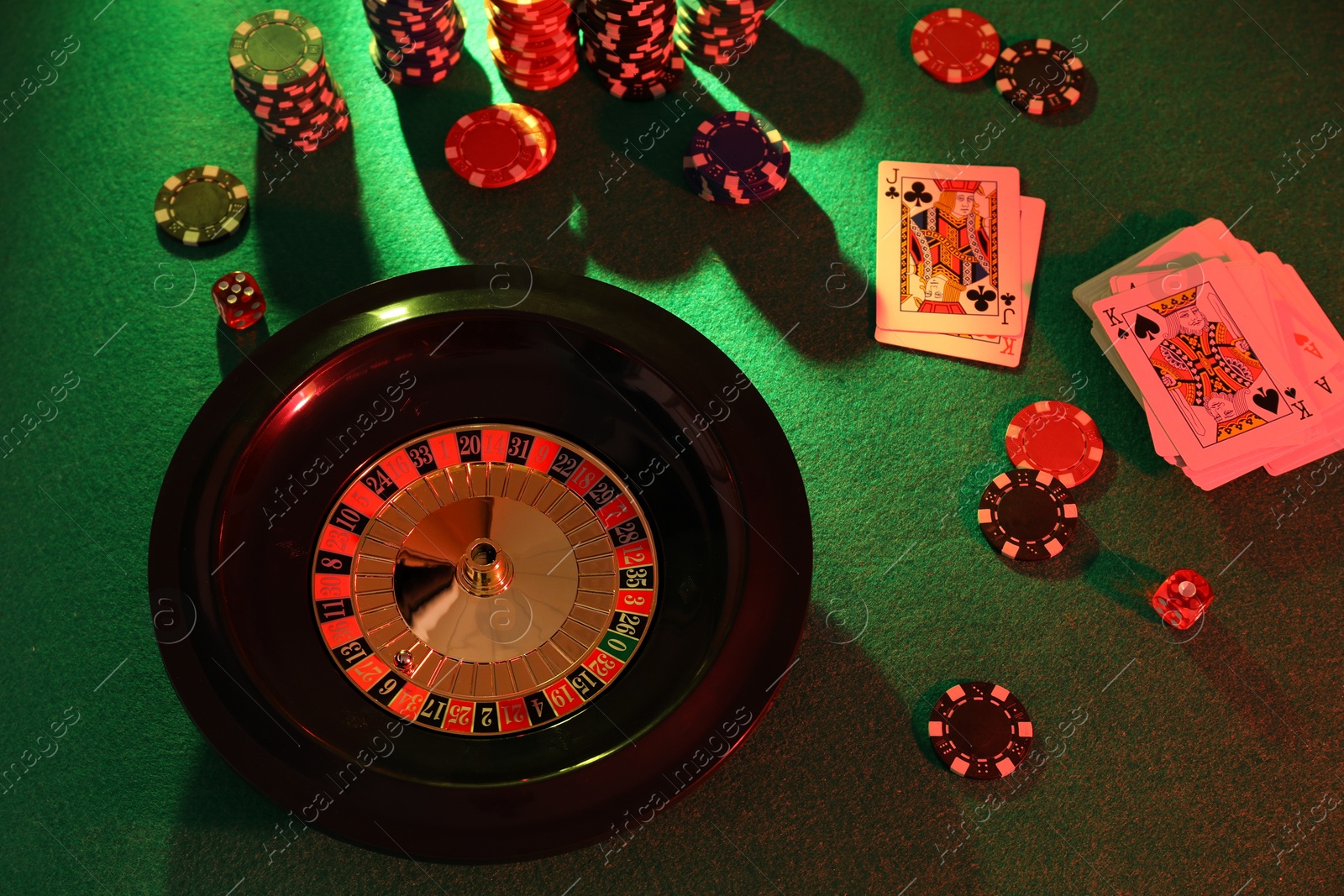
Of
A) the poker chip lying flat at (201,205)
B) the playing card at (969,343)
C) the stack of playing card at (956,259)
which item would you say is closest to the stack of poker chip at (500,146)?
the poker chip lying flat at (201,205)

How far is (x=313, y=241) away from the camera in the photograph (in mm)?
3941

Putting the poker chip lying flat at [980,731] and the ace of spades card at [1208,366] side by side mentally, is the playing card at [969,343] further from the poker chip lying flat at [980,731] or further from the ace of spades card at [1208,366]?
the poker chip lying flat at [980,731]

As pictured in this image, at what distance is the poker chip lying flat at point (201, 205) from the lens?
3.90m

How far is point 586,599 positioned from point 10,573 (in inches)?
77.9

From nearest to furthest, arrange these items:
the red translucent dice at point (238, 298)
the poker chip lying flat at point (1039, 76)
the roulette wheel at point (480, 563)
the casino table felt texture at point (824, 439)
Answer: the roulette wheel at point (480, 563)
the casino table felt texture at point (824, 439)
the red translucent dice at point (238, 298)
the poker chip lying flat at point (1039, 76)

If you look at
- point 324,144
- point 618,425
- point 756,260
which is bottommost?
point 756,260

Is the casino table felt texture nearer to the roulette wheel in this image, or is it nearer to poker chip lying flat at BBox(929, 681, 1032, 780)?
poker chip lying flat at BBox(929, 681, 1032, 780)

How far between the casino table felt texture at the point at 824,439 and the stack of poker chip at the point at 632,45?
0.33ft

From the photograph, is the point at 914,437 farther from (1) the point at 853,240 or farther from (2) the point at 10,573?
(2) the point at 10,573

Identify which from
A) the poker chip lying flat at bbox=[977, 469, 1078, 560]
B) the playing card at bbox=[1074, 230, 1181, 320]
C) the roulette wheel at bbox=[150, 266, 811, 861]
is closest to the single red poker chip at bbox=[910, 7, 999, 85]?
the playing card at bbox=[1074, 230, 1181, 320]

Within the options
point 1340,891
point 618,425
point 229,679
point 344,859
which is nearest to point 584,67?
point 618,425

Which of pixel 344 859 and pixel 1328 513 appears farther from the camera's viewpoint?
pixel 1328 513

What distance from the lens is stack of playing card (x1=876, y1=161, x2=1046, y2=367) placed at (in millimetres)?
3859

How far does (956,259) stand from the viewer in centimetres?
391
